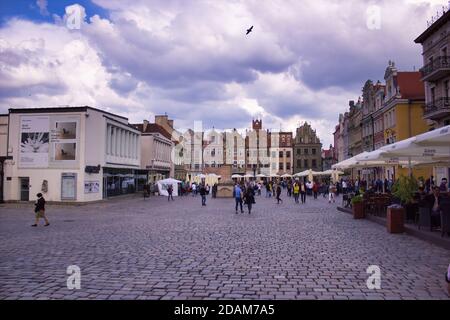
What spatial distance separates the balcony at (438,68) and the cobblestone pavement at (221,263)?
2581cm

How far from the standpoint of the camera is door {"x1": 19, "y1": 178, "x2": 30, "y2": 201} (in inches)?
1447

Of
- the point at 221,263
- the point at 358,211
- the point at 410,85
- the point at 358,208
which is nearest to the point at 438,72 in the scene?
the point at 410,85

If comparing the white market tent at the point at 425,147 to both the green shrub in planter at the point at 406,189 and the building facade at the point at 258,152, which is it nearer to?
the green shrub in planter at the point at 406,189

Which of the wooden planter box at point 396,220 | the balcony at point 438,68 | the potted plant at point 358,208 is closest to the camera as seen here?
the wooden planter box at point 396,220

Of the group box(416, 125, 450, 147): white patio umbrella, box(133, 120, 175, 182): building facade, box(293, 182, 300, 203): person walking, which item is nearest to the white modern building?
box(293, 182, 300, 203): person walking

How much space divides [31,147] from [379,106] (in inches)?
1772

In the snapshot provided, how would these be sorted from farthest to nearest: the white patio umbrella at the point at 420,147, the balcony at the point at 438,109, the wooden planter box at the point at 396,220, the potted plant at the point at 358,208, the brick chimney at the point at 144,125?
the brick chimney at the point at 144,125 < the balcony at the point at 438,109 < the potted plant at the point at 358,208 < the wooden planter box at the point at 396,220 < the white patio umbrella at the point at 420,147

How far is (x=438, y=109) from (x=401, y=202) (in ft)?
74.4

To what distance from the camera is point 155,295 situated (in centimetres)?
655

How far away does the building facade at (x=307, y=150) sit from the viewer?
105062 millimetres

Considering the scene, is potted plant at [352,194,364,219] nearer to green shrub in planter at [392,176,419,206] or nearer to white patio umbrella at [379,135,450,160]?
green shrub in planter at [392,176,419,206]

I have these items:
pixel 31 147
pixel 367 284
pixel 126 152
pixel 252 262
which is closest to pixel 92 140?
pixel 31 147

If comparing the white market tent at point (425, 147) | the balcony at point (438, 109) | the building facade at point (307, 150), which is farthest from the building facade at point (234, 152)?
the white market tent at point (425, 147)

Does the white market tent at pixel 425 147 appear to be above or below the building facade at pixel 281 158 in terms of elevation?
below
